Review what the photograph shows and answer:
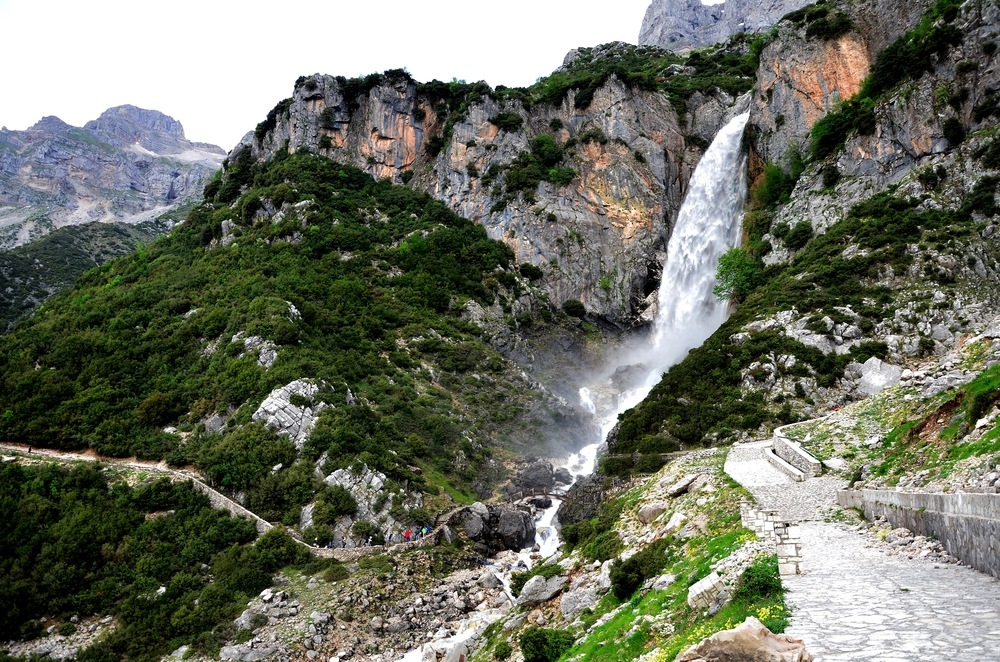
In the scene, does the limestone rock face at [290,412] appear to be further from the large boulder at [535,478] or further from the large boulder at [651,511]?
the large boulder at [651,511]

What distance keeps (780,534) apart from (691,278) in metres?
51.7

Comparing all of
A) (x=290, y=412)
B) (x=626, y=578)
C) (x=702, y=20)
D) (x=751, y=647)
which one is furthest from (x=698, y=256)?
(x=702, y=20)

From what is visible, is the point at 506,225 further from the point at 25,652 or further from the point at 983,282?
the point at 25,652

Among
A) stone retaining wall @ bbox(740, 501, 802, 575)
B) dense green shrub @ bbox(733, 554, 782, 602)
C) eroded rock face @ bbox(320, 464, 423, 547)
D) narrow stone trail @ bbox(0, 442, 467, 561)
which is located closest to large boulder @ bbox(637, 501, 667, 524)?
stone retaining wall @ bbox(740, 501, 802, 575)

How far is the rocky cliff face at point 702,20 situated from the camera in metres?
164

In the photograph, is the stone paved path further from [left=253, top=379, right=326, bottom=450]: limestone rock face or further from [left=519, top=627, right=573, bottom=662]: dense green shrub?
[left=253, top=379, right=326, bottom=450]: limestone rock face

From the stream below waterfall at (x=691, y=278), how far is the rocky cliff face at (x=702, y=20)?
119m

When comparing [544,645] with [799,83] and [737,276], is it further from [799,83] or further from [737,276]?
[799,83]

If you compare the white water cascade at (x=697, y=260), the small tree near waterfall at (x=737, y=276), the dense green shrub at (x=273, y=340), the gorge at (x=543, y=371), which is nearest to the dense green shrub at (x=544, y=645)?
the gorge at (x=543, y=371)

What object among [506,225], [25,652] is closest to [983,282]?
[506,225]

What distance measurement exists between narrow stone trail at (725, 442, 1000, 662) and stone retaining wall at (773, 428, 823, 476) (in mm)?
8344

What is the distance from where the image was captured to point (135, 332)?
47.7 metres

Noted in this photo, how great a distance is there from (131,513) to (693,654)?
34.4m

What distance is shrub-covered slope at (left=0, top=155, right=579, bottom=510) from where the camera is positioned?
37438 millimetres
